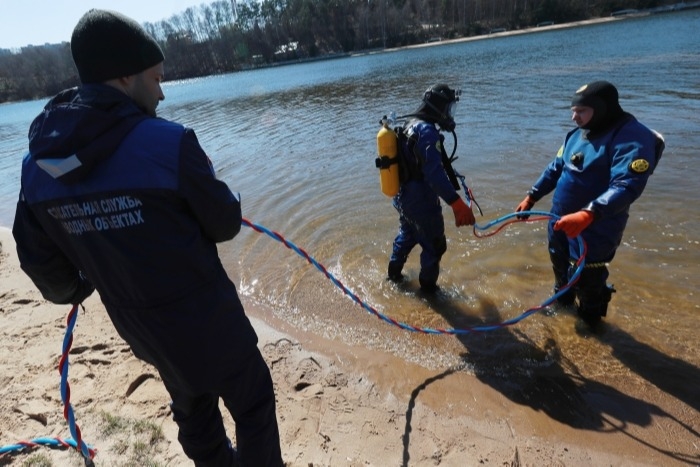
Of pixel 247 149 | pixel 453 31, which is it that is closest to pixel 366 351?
pixel 247 149

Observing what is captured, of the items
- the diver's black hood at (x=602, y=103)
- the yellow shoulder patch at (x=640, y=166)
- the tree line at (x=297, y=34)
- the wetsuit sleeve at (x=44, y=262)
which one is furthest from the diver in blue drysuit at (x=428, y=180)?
the tree line at (x=297, y=34)

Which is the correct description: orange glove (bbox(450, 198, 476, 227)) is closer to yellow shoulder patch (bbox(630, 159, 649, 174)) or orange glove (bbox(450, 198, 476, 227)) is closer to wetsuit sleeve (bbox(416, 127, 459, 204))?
wetsuit sleeve (bbox(416, 127, 459, 204))

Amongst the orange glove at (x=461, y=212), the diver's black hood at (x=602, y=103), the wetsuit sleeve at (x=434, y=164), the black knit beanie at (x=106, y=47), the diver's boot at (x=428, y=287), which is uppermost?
the black knit beanie at (x=106, y=47)

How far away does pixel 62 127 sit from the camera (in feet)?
5.21

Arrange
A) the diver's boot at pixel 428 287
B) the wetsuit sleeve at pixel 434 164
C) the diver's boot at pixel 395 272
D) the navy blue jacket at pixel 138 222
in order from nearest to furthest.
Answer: the navy blue jacket at pixel 138 222
the wetsuit sleeve at pixel 434 164
the diver's boot at pixel 428 287
the diver's boot at pixel 395 272

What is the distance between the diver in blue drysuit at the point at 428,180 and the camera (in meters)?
3.85

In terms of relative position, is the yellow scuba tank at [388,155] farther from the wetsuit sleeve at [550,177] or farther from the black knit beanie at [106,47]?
the black knit beanie at [106,47]

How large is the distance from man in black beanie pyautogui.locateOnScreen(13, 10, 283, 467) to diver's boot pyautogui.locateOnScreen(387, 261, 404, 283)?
3246 mm

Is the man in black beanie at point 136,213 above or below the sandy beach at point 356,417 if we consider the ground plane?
above

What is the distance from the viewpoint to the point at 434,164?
383cm

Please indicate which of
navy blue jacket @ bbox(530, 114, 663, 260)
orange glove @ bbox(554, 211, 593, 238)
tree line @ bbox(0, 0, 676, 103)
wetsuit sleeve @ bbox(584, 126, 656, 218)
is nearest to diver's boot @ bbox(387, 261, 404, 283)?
navy blue jacket @ bbox(530, 114, 663, 260)

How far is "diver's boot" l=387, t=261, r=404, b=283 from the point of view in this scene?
17.1 feet

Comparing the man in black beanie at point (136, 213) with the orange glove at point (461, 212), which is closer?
the man in black beanie at point (136, 213)

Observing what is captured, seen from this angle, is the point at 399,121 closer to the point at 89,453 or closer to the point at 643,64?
the point at 89,453
